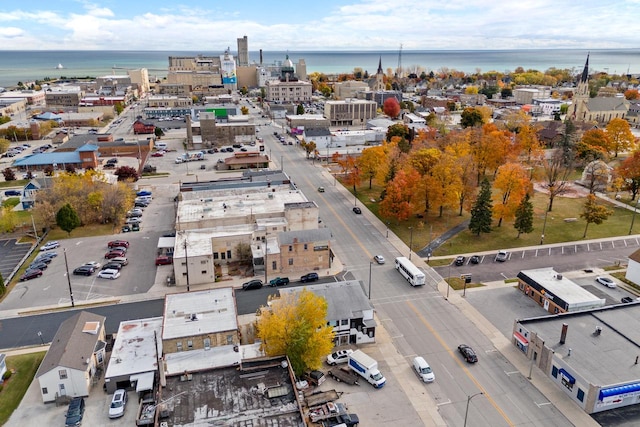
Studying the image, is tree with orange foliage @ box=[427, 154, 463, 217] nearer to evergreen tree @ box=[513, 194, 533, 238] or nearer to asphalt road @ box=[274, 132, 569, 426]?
evergreen tree @ box=[513, 194, 533, 238]

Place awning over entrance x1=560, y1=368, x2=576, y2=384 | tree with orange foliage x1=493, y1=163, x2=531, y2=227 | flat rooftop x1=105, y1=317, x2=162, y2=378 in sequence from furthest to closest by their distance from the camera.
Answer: tree with orange foliage x1=493, y1=163, x2=531, y2=227 < flat rooftop x1=105, y1=317, x2=162, y2=378 < awning over entrance x1=560, y1=368, x2=576, y2=384

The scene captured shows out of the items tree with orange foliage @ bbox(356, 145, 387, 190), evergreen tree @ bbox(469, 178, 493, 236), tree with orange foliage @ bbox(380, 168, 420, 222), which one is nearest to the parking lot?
tree with orange foliage @ bbox(380, 168, 420, 222)

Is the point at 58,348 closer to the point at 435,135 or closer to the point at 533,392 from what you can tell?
A: the point at 533,392

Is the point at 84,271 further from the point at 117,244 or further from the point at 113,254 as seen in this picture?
the point at 117,244

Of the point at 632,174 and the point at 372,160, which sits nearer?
the point at 632,174

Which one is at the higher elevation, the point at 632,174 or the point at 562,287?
the point at 632,174

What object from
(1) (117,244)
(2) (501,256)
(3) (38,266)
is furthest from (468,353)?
(3) (38,266)

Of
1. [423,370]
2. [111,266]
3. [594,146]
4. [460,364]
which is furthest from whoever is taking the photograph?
[594,146]
